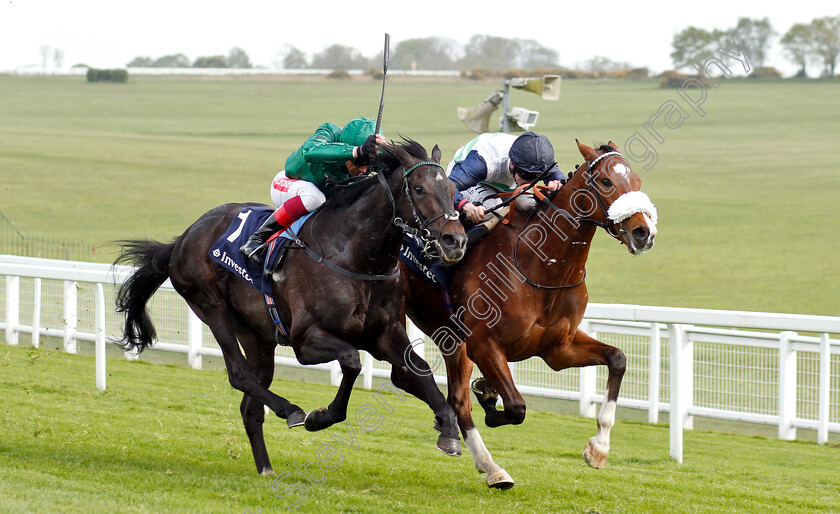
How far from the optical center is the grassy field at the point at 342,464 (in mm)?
4527

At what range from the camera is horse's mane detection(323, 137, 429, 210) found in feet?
14.7

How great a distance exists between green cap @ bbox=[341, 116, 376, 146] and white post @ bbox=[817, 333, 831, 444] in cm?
381

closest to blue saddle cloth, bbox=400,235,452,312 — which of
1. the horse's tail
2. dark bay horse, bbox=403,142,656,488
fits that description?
dark bay horse, bbox=403,142,656,488

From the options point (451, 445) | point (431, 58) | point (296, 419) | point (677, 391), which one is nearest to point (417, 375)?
point (451, 445)

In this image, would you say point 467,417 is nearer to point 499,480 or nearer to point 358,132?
point 499,480

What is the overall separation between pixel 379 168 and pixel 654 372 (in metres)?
3.71

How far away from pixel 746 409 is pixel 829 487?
2.08m

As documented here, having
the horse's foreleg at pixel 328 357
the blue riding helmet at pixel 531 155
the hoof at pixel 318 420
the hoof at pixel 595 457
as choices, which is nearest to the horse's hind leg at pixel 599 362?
the hoof at pixel 595 457

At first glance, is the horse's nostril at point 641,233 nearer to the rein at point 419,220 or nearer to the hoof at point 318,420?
the rein at point 419,220

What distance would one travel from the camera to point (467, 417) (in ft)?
16.1

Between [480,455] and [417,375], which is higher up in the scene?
[417,375]

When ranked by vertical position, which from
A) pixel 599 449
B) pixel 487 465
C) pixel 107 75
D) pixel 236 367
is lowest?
pixel 487 465

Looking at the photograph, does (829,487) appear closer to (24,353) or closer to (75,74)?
(24,353)

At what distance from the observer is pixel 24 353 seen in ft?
29.5
